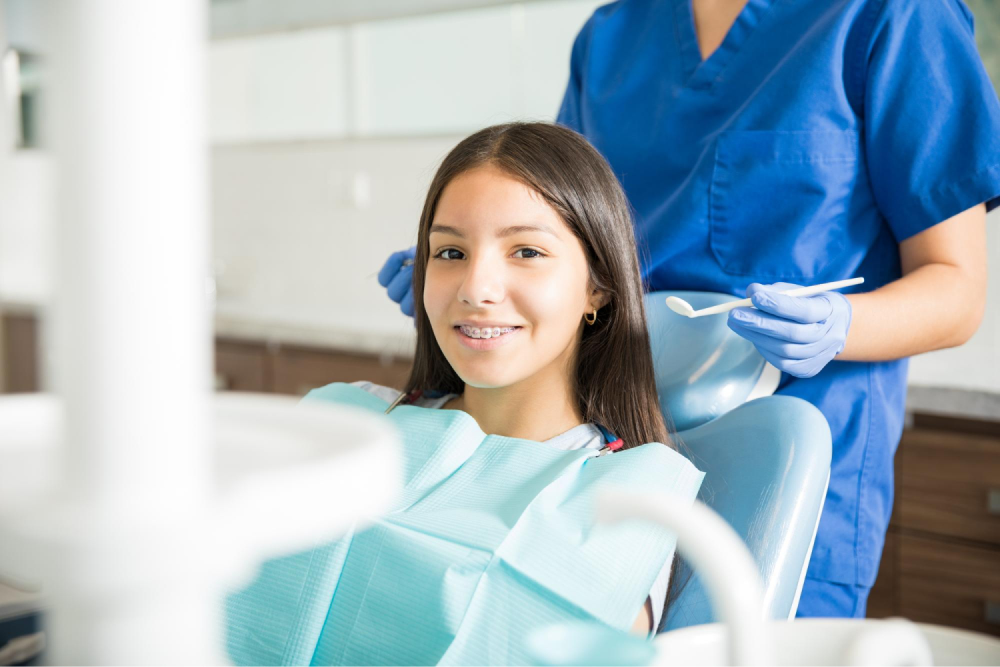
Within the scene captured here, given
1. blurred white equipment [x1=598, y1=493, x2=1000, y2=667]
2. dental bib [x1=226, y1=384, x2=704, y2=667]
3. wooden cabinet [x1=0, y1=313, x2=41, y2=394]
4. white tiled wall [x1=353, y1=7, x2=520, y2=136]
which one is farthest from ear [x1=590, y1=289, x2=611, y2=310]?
wooden cabinet [x1=0, y1=313, x2=41, y2=394]

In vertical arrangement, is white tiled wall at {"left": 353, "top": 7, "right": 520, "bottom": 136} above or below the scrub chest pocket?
above

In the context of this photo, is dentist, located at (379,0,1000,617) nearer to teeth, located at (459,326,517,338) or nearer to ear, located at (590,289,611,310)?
ear, located at (590,289,611,310)

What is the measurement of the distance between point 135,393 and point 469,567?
743 mm

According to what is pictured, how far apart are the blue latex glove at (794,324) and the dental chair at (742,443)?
70 mm

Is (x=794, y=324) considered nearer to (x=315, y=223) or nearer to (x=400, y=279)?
(x=400, y=279)

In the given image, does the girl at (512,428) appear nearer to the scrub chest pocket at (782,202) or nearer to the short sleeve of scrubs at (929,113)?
the scrub chest pocket at (782,202)

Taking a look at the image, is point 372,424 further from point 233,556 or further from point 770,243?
point 770,243

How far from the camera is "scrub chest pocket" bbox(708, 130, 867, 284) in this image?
118cm

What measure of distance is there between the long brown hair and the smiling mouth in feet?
0.53

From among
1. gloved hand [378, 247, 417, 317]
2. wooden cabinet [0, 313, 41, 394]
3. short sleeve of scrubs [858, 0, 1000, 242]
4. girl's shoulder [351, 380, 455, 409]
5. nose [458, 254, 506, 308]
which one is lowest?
wooden cabinet [0, 313, 41, 394]

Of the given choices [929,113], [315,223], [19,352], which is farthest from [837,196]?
[19,352]

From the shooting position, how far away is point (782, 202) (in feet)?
4.00

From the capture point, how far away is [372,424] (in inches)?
11.5

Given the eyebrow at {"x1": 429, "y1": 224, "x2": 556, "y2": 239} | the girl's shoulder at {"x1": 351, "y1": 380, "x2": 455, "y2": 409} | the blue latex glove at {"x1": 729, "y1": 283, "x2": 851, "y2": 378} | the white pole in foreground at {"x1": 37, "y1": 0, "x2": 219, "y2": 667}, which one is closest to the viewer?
Answer: the white pole in foreground at {"x1": 37, "y1": 0, "x2": 219, "y2": 667}
